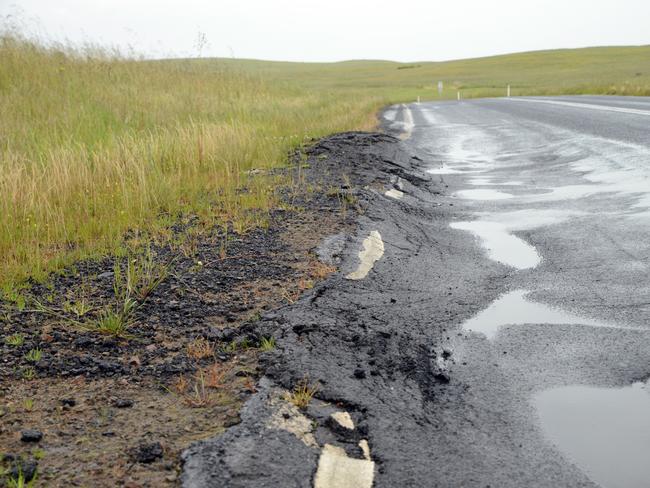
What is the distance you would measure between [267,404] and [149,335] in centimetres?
100

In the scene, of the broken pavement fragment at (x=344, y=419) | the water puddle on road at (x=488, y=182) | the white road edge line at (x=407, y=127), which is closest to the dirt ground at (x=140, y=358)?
the broken pavement fragment at (x=344, y=419)

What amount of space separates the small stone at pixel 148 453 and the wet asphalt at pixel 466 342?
114 millimetres

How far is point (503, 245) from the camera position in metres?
5.30

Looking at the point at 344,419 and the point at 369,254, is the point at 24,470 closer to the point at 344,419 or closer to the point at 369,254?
the point at 344,419

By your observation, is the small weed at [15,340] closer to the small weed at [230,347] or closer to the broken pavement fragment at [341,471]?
the small weed at [230,347]

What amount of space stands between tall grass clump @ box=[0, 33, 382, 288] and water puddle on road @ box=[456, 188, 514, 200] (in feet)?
7.29

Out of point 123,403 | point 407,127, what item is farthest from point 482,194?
point 407,127

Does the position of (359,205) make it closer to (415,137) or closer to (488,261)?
(488,261)

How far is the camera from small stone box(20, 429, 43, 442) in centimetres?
230

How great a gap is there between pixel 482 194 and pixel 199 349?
→ 16.8ft

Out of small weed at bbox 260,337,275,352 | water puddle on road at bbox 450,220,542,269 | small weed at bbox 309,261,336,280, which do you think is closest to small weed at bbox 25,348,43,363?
small weed at bbox 260,337,275,352

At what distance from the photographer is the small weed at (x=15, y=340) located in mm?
3117

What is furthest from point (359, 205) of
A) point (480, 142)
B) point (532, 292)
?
point (480, 142)

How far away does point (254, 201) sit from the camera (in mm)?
6059
